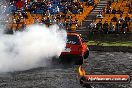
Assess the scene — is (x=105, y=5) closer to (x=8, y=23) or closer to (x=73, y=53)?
(x=8, y=23)

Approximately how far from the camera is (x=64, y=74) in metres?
23.5

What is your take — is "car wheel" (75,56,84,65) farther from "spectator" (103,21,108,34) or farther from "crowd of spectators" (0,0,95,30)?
"crowd of spectators" (0,0,95,30)

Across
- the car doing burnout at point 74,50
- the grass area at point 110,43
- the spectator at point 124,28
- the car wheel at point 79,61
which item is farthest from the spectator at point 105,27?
the car wheel at point 79,61

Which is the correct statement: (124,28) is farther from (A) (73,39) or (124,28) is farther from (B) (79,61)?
(B) (79,61)

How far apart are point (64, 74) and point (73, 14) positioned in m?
20.3

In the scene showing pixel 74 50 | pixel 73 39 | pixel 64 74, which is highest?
pixel 73 39

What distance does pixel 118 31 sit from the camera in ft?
127

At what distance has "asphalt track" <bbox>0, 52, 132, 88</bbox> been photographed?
19.7m

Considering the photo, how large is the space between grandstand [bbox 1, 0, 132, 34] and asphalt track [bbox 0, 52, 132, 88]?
25.5ft

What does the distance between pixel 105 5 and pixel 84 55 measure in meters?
16.4

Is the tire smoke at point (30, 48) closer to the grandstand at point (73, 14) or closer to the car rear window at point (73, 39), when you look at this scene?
the car rear window at point (73, 39)

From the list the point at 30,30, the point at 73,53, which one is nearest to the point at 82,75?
the point at 73,53

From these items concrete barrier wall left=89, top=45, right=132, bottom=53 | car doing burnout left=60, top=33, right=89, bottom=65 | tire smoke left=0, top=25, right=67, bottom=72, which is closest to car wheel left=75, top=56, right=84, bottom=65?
car doing burnout left=60, top=33, right=89, bottom=65

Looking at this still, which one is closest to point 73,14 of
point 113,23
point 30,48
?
point 113,23
